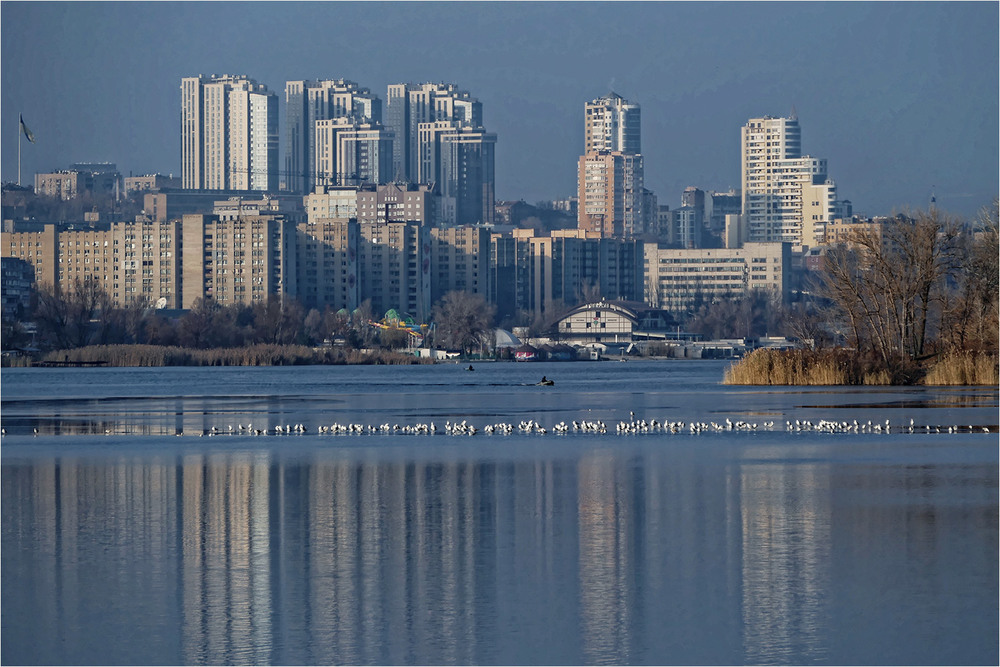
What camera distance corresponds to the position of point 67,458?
79.8 feet

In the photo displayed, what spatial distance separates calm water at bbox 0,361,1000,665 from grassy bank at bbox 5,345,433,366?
76.9 m

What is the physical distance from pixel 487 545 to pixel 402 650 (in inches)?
167

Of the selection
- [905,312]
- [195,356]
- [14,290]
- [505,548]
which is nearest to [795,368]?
[905,312]

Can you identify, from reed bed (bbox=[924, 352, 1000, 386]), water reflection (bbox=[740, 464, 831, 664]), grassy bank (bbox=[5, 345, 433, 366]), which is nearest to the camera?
water reflection (bbox=[740, 464, 831, 664])

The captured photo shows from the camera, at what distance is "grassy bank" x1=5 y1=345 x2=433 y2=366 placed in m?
104

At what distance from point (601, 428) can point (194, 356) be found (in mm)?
78180

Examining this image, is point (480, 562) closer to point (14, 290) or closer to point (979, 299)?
point (979, 299)

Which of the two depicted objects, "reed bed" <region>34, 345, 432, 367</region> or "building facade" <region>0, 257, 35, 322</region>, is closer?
"reed bed" <region>34, 345, 432, 367</region>

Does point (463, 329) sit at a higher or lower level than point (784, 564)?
higher

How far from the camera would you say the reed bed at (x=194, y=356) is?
104 meters

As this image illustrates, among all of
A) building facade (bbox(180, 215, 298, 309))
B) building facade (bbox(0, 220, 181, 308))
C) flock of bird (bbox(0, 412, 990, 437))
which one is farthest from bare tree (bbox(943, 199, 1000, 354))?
building facade (bbox(0, 220, 181, 308))

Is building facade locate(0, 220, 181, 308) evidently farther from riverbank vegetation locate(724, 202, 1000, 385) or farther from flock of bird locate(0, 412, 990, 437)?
flock of bird locate(0, 412, 990, 437)

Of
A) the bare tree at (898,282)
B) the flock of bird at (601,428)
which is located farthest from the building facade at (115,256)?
the flock of bird at (601,428)

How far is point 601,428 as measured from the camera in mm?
29891
